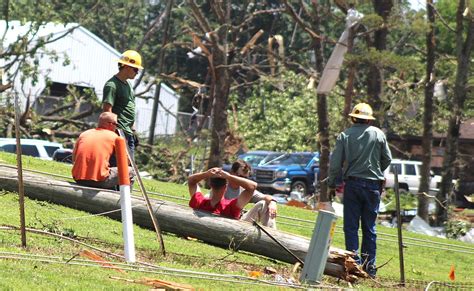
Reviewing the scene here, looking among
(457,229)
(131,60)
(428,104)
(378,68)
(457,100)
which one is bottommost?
(457,229)

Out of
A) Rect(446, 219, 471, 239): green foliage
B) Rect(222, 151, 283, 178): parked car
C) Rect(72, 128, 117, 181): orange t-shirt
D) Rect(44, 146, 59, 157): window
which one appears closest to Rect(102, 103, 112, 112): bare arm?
Rect(72, 128, 117, 181): orange t-shirt

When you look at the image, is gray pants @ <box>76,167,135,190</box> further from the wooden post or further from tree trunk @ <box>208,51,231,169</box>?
tree trunk @ <box>208,51,231,169</box>

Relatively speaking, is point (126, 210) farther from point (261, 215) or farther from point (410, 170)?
point (410, 170)

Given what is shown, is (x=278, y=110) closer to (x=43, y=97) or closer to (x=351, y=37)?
(x=43, y=97)

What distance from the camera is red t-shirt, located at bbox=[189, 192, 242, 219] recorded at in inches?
428

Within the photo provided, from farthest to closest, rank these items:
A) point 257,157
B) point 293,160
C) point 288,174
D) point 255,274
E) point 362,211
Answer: point 257,157 → point 293,160 → point 288,174 → point 362,211 → point 255,274

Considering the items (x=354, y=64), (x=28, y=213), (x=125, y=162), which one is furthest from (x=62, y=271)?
(x=354, y=64)

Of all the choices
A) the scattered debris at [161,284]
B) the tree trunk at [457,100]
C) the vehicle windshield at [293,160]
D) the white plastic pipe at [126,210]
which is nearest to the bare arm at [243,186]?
the white plastic pipe at [126,210]

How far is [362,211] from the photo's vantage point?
36.2ft

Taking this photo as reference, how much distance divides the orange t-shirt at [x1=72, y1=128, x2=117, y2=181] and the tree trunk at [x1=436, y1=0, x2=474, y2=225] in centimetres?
1472

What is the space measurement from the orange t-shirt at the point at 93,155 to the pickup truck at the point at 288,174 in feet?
80.7

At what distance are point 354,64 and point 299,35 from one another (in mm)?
41674

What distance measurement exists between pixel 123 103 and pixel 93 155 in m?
0.78

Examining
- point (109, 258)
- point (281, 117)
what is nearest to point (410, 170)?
point (281, 117)
